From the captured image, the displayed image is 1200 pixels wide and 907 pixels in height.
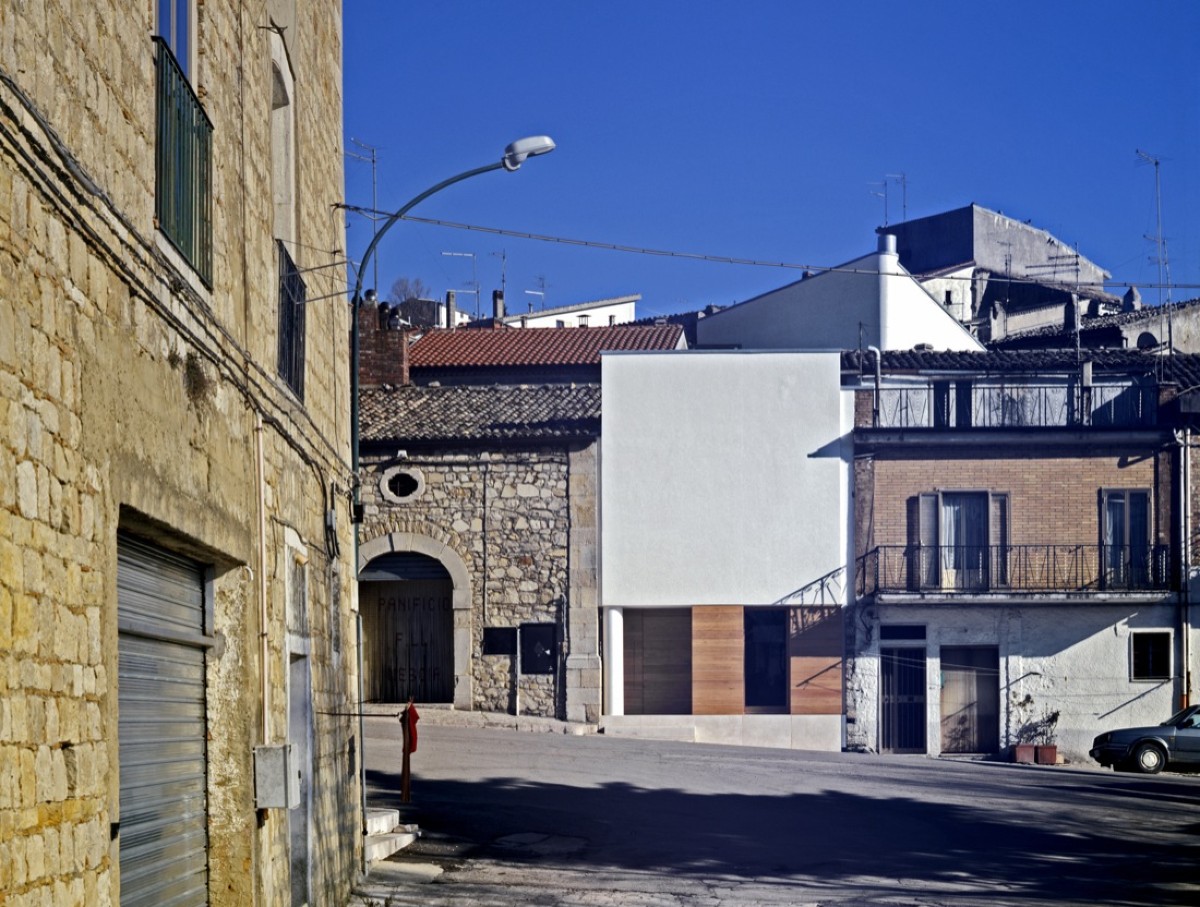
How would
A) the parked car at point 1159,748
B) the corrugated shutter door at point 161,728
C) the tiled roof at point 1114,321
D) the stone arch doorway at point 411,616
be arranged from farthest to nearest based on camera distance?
1. the tiled roof at point 1114,321
2. the stone arch doorway at point 411,616
3. the parked car at point 1159,748
4. the corrugated shutter door at point 161,728

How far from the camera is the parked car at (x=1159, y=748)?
2770 centimetres

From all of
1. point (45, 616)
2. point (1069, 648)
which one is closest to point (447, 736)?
point (1069, 648)

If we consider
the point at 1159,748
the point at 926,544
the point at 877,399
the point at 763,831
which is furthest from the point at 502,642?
the point at 763,831

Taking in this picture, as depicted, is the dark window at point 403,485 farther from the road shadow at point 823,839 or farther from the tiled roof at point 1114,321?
the tiled roof at point 1114,321

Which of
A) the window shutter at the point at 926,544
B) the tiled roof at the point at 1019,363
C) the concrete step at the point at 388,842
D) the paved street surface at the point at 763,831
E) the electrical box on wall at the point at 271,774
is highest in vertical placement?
the tiled roof at the point at 1019,363

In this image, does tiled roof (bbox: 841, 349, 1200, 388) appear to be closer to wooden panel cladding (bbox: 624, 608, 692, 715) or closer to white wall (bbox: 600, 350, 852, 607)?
white wall (bbox: 600, 350, 852, 607)

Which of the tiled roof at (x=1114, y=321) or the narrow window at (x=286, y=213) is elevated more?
the tiled roof at (x=1114, y=321)

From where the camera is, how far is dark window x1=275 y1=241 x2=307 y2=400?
10.2 meters

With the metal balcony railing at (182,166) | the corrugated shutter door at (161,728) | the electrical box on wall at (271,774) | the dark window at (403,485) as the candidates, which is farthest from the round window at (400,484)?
the metal balcony railing at (182,166)

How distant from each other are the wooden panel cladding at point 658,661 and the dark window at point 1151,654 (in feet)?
29.7

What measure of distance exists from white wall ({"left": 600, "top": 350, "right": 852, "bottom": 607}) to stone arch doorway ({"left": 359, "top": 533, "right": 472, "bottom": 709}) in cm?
330

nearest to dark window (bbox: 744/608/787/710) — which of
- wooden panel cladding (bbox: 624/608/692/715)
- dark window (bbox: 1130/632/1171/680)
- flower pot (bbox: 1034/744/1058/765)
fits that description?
wooden panel cladding (bbox: 624/608/692/715)

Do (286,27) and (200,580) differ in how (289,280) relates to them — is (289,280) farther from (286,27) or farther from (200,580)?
(200,580)

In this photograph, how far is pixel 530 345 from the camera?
125 ft
